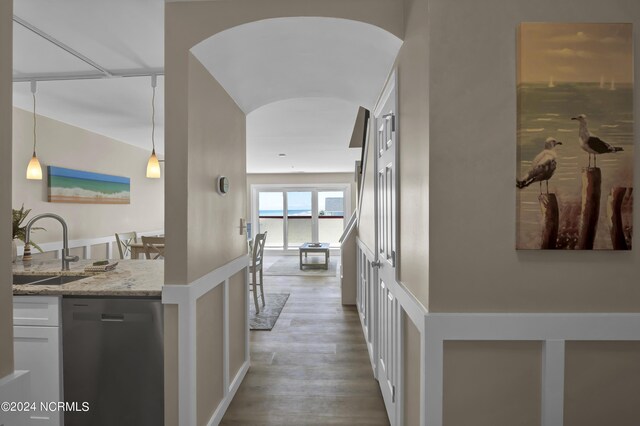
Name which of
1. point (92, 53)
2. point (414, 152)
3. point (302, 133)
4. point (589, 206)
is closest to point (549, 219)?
point (589, 206)

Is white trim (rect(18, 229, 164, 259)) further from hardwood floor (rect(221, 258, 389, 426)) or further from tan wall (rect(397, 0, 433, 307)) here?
tan wall (rect(397, 0, 433, 307))

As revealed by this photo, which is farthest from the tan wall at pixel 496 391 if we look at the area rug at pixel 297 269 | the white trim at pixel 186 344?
the area rug at pixel 297 269

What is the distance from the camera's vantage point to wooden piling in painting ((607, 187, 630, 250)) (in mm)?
1267

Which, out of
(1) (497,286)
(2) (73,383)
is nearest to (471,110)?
(1) (497,286)

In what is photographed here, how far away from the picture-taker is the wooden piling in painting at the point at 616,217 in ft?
4.16

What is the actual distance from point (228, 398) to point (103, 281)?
3.62ft

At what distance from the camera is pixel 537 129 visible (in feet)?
4.16

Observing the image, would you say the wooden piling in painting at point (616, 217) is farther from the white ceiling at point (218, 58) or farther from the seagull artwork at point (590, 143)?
the white ceiling at point (218, 58)

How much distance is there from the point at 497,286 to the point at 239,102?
6.93ft

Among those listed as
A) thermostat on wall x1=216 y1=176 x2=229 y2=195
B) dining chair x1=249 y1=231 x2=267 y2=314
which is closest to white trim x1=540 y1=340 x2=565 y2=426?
thermostat on wall x1=216 y1=176 x2=229 y2=195

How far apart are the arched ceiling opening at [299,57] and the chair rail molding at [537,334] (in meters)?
1.35

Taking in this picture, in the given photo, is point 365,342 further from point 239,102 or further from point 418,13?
point 418,13

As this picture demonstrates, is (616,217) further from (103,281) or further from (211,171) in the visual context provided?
(103,281)

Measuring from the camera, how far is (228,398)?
2.32 metres
